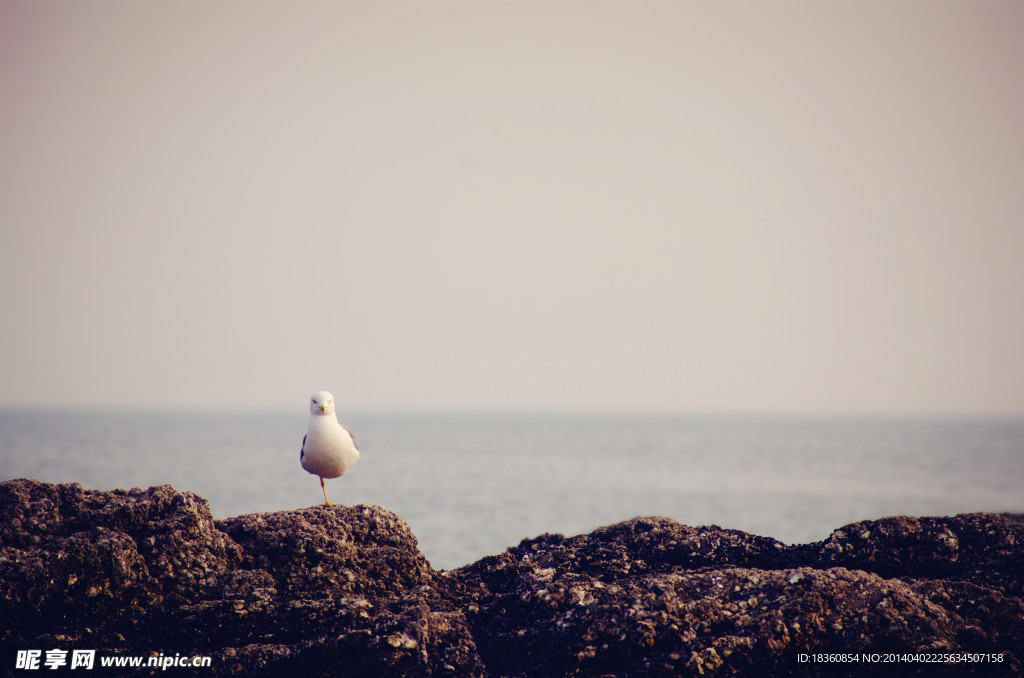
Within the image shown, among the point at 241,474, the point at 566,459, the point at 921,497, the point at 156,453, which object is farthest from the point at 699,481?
the point at 156,453

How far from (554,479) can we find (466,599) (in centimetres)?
6385

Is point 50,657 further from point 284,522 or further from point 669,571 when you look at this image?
point 669,571

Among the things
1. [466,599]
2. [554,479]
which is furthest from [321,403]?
[554,479]

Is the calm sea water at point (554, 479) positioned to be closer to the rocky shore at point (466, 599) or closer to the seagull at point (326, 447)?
the seagull at point (326, 447)

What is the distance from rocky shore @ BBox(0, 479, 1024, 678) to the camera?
582 centimetres

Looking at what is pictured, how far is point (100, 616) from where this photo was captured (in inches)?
235

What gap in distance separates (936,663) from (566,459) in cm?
8730

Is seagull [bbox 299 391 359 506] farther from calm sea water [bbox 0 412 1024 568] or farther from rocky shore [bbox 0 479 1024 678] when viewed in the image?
calm sea water [bbox 0 412 1024 568]

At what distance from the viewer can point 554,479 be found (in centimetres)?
6975

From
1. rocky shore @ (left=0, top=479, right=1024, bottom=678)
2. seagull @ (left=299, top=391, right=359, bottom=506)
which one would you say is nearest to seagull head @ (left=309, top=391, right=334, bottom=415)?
seagull @ (left=299, top=391, right=359, bottom=506)

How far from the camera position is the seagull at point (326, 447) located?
378 inches

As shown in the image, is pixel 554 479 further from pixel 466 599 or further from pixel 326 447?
pixel 466 599

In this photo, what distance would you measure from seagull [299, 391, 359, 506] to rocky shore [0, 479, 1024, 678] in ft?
7.81

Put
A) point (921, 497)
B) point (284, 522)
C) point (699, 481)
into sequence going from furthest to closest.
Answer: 1. point (699, 481)
2. point (921, 497)
3. point (284, 522)
